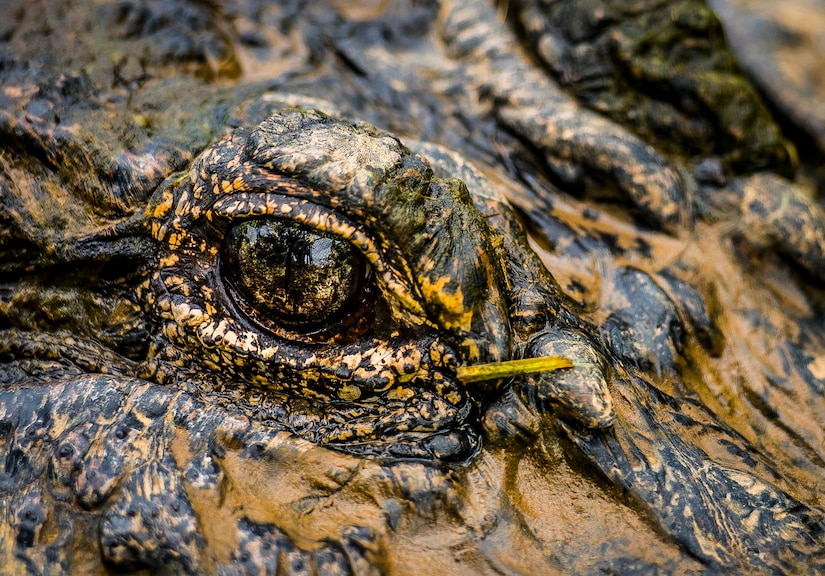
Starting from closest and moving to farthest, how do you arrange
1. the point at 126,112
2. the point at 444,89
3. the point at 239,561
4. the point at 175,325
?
the point at 239,561 → the point at 175,325 → the point at 126,112 → the point at 444,89

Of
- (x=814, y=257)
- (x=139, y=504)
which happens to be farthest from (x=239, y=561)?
(x=814, y=257)

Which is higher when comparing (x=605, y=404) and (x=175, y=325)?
(x=605, y=404)

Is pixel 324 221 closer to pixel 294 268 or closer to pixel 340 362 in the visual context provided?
pixel 294 268

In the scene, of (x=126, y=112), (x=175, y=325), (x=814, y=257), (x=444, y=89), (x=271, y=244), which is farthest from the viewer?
(x=444, y=89)

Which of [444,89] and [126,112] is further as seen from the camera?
[444,89]

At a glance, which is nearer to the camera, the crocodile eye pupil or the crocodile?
the crocodile

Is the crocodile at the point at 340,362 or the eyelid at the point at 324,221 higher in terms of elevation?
the eyelid at the point at 324,221

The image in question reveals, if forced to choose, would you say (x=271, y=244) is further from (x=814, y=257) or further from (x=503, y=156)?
(x=814, y=257)

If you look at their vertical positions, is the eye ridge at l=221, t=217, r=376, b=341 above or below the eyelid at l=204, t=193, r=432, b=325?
below
